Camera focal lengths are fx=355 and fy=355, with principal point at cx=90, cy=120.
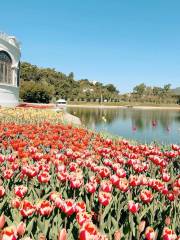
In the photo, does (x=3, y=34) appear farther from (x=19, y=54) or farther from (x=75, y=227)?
(x=75, y=227)

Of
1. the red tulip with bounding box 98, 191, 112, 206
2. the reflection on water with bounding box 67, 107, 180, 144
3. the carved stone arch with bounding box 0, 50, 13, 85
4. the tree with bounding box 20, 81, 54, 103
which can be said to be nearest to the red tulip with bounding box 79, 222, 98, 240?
the red tulip with bounding box 98, 191, 112, 206

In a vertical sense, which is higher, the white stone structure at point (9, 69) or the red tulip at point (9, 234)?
the white stone structure at point (9, 69)

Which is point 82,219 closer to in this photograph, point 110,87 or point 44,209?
point 44,209

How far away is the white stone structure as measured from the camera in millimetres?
43531

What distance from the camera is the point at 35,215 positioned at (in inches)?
146

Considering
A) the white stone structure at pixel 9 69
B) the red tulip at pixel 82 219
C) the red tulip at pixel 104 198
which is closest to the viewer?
the red tulip at pixel 82 219

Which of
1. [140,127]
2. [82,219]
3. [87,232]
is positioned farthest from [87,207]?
[140,127]

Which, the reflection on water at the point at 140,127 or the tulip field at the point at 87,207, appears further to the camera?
the reflection on water at the point at 140,127

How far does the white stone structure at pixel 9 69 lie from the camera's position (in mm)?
43531

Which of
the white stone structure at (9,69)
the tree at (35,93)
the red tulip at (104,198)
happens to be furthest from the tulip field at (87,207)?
the tree at (35,93)

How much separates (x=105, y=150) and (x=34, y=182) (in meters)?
2.01

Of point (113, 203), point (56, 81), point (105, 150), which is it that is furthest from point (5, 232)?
point (56, 81)

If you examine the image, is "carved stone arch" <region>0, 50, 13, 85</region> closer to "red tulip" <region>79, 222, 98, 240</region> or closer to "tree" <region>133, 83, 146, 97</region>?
"red tulip" <region>79, 222, 98, 240</region>

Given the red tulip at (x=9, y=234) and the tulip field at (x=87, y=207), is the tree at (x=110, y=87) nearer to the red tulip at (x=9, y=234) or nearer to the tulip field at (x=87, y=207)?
the tulip field at (x=87, y=207)
